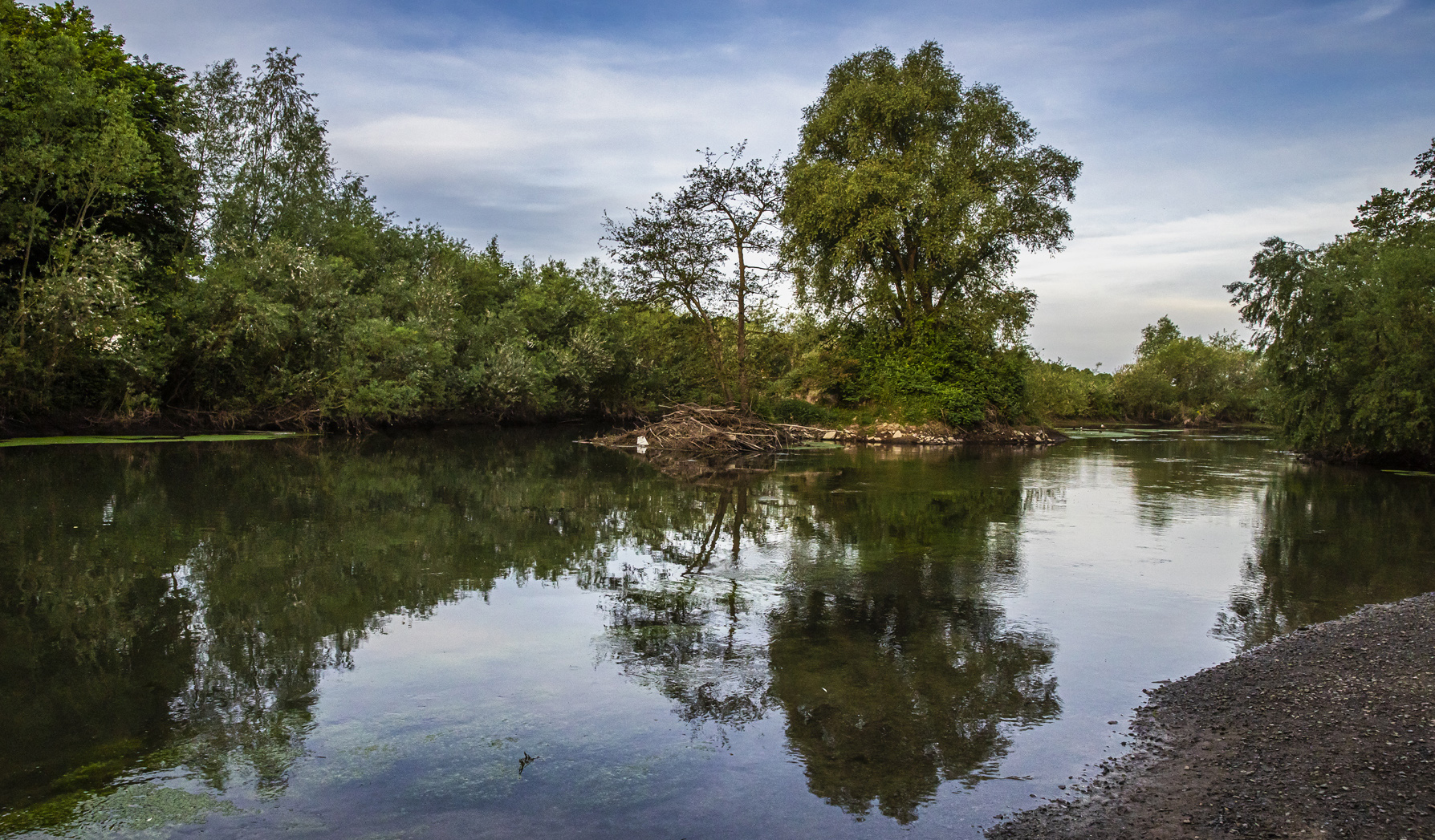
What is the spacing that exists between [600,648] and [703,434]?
20161 mm

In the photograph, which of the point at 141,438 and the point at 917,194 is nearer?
the point at 141,438

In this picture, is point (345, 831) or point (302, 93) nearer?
point (345, 831)

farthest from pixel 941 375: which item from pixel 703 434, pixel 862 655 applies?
pixel 862 655

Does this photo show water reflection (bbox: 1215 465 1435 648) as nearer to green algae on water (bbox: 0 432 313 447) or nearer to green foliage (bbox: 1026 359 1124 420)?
green algae on water (bbox: 0 432 313 447)

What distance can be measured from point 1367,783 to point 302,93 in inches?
1657

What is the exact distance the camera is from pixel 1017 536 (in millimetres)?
10758

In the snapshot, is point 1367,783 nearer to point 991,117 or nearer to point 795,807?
point 795,807

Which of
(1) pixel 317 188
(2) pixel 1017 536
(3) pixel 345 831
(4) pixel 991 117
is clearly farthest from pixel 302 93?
(3) pixel 345 831

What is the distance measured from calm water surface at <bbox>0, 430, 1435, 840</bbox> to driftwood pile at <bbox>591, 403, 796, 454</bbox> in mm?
12615

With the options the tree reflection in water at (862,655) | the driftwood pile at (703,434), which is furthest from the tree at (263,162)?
the tree reflection in water at (862,655)

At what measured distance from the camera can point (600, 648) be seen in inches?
233

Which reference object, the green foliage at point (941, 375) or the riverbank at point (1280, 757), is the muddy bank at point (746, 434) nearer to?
the green foliage at point (941, 375)

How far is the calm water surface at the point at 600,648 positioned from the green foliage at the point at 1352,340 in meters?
9.07

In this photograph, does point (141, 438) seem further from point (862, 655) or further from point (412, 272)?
point (862, 655)
